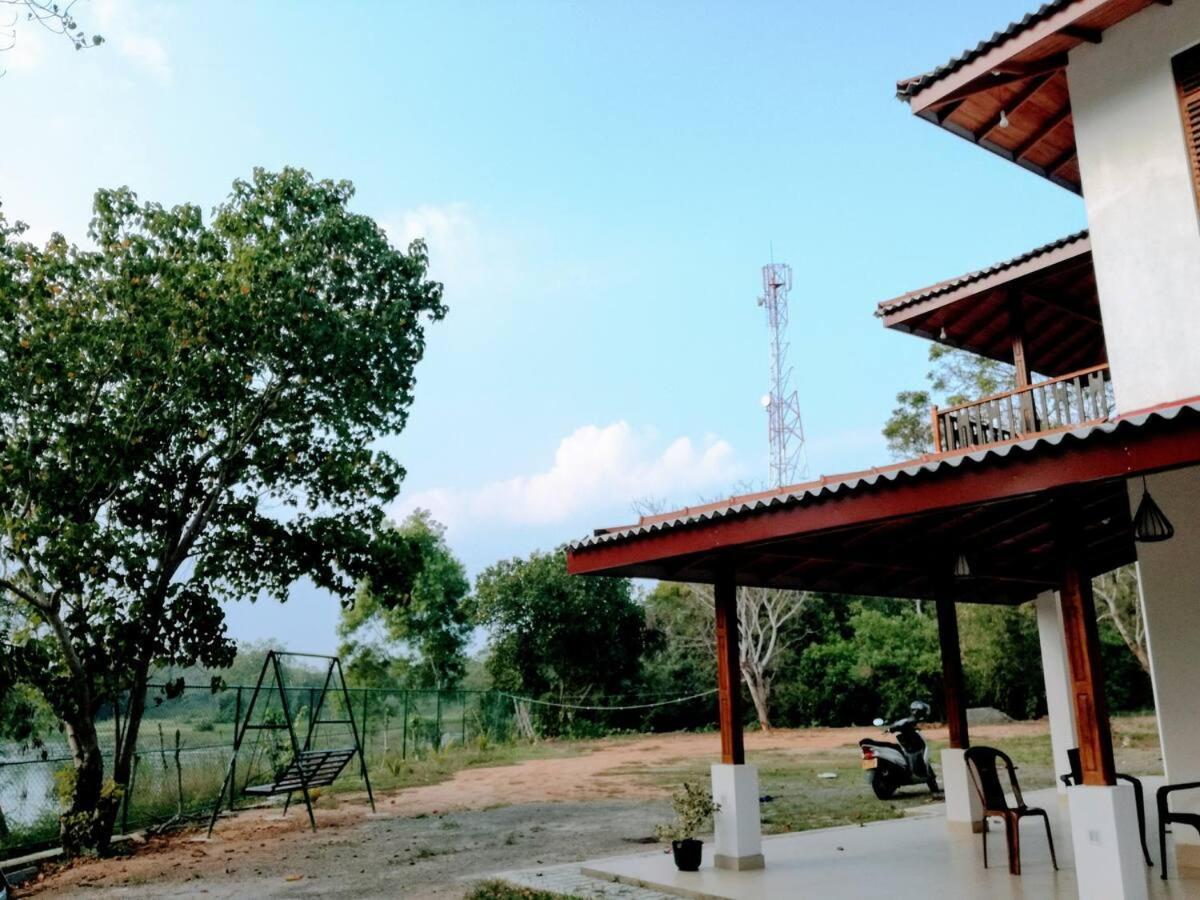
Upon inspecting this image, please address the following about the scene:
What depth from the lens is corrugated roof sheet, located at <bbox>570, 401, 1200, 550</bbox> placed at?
5012 mm

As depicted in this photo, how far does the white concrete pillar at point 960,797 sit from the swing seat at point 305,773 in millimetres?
7492

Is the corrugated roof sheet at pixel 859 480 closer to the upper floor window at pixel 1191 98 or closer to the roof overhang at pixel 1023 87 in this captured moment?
the upper floor window at pixel 1191 98

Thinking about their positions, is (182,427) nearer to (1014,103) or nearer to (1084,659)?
(1014,103)

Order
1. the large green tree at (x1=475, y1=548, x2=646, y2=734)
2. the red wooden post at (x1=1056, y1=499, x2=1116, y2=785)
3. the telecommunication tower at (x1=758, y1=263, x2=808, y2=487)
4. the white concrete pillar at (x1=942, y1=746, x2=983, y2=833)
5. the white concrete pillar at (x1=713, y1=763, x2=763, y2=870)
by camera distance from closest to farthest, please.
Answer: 1. the red wooden post at (x1=1056, y1=499, x2=1116, y2=785)
2. the white concrete pillar at (x1=713, y1=763, x2=763, y2=870)
3. the white concrete pillar at (x1=942, y1=746, x2=983, y2=833)
4. the large green tree at (x1=475, y1=548, x2=646, y2=734)
5. the telecommunication tower at (x1=758, y1=263, x2=808, y2=487)

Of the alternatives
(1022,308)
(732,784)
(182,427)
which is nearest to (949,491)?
(732,784)

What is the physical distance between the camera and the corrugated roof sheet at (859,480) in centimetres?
501

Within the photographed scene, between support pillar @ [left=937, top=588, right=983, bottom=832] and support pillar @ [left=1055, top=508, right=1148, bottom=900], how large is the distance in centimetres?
330

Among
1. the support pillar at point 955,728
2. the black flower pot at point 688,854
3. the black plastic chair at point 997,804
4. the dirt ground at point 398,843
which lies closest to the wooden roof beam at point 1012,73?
the support pillar at point 955,728

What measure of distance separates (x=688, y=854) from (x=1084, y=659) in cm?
346

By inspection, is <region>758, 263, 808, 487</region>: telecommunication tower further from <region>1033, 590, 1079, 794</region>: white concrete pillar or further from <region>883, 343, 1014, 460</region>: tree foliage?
<region>1033, 590, 1079, 794</region>: white concrete pillar

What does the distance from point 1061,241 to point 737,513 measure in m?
5.17

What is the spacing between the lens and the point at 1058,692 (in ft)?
37.5

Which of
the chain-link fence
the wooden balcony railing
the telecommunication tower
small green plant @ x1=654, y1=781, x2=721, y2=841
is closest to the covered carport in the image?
small green plant @ x1=654, y1=781, x2=721, y2=841

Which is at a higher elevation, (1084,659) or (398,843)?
(1084,659)
